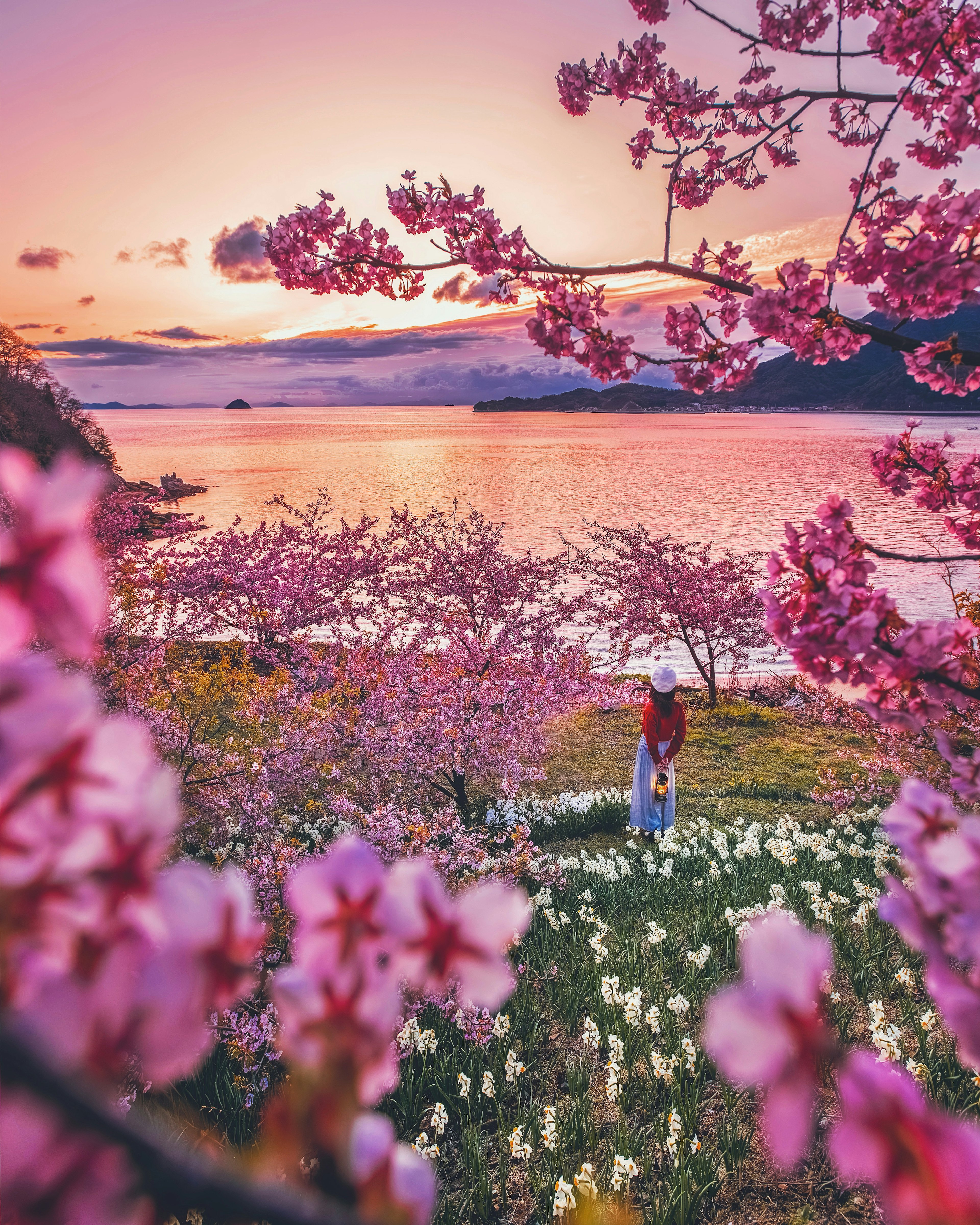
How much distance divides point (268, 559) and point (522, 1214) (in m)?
9.66

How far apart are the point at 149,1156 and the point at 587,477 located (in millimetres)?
44308

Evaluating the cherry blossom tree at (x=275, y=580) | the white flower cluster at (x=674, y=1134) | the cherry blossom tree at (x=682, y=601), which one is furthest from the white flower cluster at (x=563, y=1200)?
the cherry blossom tree at (x=682, y=601)

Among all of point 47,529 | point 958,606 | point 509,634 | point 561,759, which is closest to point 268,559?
point 509,634

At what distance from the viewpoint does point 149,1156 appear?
1.10 ft

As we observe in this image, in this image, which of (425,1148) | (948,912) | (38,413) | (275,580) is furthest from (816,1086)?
(38,413)

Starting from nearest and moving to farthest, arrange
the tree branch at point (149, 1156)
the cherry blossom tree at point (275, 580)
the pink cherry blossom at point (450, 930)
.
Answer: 1. the tree branch at point (149, 1156)
2. the pink cherry blossom at point (450, 930)
3. the cherry blossom tree at point (275, 580)

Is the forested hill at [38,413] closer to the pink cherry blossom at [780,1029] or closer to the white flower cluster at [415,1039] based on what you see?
the white flower cluster at [415,1039]

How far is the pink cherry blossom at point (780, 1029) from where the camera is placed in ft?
1.58

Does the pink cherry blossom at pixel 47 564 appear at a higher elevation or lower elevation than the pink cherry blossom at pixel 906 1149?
higher

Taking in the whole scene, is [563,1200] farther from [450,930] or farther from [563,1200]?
[450,930]

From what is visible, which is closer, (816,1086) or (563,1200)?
(816,1086)

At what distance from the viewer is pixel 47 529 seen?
444 millimetres

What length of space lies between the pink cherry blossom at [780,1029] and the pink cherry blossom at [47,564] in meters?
0.57

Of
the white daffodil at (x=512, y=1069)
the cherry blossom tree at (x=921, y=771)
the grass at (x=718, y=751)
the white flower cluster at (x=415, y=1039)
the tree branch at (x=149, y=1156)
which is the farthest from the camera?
the grass at (x=718, y=751)
